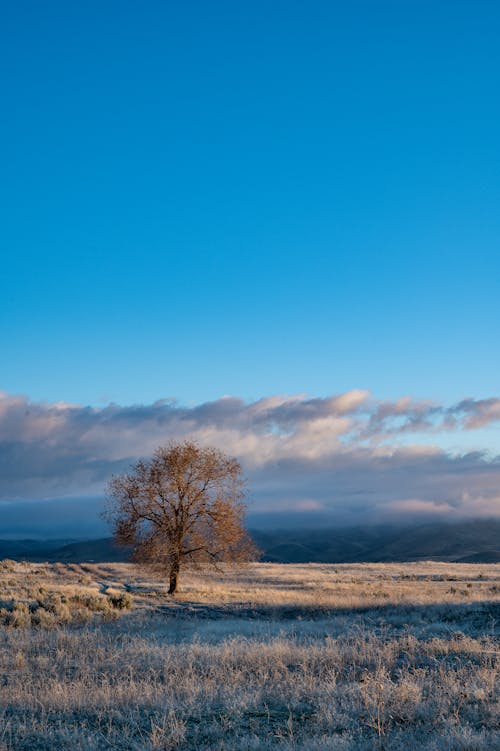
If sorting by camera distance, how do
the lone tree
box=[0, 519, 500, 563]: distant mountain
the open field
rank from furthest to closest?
box=[0, 519, 500, 563]: distant mountain → the lone tree → the open field

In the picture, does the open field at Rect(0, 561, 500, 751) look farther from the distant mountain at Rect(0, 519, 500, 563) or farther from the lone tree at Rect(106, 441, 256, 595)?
the distant mountain at Rect(0, 519, 500, 563)

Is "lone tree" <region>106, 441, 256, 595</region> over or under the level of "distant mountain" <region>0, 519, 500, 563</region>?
over

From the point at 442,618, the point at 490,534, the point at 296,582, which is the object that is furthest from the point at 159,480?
the point at 490,534

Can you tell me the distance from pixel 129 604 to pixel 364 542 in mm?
174090

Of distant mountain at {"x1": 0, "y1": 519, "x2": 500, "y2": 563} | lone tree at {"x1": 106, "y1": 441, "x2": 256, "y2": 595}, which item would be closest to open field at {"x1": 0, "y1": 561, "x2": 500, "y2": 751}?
lone tree at {"x1": 106, "y1": 441, "x2": 256, "y2": 595}

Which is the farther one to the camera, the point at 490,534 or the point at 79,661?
the point at 490,534

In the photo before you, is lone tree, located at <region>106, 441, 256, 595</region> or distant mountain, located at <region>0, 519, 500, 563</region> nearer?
lone tree, located at <region>106, 441, 256, 595</region>

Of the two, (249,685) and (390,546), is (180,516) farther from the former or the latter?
(390,546)

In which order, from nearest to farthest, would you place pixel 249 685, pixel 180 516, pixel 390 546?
pixel 249 685, pixel 180 516, pixel 390 546

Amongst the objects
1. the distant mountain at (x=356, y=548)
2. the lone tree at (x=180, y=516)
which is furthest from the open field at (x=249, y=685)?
the distant mountain at (x=356, y=548)

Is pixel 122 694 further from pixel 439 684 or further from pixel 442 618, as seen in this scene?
pixel 442 618

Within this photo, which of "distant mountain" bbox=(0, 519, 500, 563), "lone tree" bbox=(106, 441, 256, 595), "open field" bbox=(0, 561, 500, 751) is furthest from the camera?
"distant mountain" bbox=(0, 519, 500, 563)

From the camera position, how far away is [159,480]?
32844mm

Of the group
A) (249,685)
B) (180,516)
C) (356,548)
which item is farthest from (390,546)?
(249,685)
